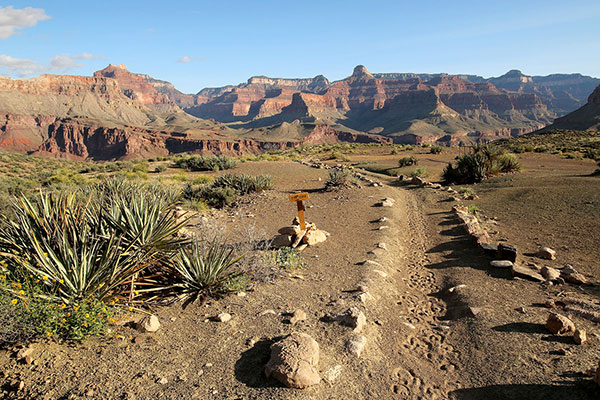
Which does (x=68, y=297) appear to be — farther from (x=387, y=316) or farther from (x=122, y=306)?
(x=387, y=316)

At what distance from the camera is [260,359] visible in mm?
3838

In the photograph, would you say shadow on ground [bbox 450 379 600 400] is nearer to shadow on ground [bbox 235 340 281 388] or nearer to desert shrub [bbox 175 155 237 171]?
shadow on ground [bbox 235 340 281 388]

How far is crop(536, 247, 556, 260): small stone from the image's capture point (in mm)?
7152

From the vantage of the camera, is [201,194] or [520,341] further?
[201,194]

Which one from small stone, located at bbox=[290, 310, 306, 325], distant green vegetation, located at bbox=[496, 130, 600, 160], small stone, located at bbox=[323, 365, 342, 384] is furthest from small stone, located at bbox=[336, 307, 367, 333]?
distant green vegetation, located at bbox=[496, 130, 600, 160]

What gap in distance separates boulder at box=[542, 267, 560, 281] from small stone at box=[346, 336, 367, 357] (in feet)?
13.0

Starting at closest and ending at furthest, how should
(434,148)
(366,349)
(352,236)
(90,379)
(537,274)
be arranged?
(90,379)
(366,349)
(537,274)
(352,236)
(434,148)

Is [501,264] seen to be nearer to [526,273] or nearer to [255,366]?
[526,273]

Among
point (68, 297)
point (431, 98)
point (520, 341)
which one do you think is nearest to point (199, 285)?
point (68, 297)

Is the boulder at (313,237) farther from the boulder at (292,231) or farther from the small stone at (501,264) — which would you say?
the small stone at (501,264)

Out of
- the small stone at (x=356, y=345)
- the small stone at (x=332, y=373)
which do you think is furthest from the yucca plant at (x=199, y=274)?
the small stone at (x=332, y=373)

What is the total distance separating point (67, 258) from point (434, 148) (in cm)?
3747

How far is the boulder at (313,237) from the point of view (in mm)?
8141

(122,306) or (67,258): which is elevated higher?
(67,258)
